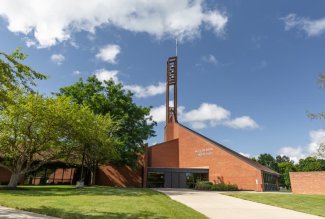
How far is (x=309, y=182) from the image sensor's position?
28969mm

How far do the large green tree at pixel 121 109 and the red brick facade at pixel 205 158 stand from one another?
8137 mm

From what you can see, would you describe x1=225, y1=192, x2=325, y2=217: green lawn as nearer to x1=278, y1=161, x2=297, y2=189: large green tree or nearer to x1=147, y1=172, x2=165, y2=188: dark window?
x1=147, y1=172, x2=165, y2=188: dark window

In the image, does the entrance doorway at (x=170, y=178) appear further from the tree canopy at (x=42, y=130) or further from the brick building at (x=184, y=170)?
the tree canopy at (x=42, y=130)

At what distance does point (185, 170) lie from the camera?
39.5 m

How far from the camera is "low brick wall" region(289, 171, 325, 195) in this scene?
1103 inches

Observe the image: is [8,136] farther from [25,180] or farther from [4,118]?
[25,180]

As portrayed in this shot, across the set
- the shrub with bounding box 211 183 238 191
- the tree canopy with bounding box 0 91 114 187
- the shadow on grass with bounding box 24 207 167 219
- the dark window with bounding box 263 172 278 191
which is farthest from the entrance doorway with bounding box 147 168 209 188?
the shadow on grass with bounding box 24 207 167 219

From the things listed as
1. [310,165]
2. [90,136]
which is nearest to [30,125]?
[90,136]

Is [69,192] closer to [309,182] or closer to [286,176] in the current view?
[309,182]

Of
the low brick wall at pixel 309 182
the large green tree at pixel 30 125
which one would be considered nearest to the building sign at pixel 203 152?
the low brick wall at pixel 309 182

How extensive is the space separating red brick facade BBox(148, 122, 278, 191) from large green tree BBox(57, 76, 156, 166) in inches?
320

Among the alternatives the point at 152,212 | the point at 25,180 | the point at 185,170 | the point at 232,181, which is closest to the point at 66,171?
the point at 25,180

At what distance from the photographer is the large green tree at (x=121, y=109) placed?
33812 mm

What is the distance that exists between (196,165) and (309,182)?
1638 cm
